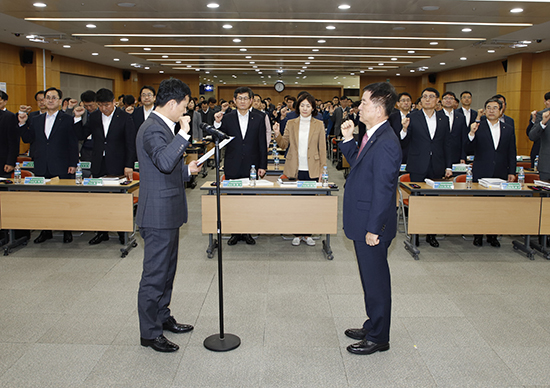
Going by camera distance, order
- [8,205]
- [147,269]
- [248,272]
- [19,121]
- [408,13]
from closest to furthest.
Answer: [147,269] → [248,272] → [8,205] → [19,121] → [408,13]

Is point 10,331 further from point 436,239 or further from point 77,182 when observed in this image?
point 436,239

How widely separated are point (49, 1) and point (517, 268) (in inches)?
303

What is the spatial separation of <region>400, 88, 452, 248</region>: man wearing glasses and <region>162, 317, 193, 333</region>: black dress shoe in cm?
338

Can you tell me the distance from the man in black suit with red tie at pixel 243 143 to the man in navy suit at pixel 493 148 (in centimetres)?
254

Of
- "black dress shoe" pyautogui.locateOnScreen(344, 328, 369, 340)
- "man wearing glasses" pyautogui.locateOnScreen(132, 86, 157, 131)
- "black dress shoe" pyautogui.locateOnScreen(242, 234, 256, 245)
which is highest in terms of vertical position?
"man wearing glasses" pyautogui.locateOnScreen(132, 86, 157, 131)

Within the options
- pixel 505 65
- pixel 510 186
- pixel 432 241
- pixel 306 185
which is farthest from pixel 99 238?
pixel 505 65

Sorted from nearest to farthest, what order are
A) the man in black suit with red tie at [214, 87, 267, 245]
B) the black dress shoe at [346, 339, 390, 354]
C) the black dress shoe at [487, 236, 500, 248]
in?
1. the black dress shoe at [346, 339, 390, 354]
2. the man in black suit with red tie at [214, 87, 267, 245]
3. the black dress shoe at [487, 236, 500, 248]

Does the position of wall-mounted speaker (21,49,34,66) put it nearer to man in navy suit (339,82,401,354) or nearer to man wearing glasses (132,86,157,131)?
man wearing glasses (132,86,157,131)

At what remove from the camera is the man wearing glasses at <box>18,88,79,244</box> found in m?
5.21

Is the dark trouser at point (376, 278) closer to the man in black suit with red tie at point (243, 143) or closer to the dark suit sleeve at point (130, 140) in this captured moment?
the man in black suit with red tie at point (243, 143)

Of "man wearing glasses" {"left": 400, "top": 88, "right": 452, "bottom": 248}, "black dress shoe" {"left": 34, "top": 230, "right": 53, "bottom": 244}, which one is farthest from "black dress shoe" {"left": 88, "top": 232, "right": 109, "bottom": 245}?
"man wearing glasses" {"left": 400, "top": 88, "right": 452, "bottom": 248}

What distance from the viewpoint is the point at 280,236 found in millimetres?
5789

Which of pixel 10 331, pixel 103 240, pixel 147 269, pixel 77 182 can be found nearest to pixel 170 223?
pixel 147 269

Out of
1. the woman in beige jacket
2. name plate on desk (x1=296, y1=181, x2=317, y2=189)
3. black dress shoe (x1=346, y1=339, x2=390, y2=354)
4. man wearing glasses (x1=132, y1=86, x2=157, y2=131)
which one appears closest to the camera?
black dress shoe (x1=346, y1=339, x2=390, y2=354)
